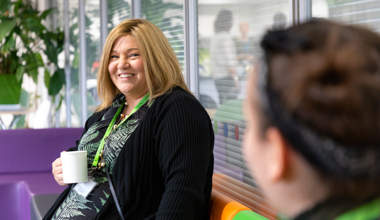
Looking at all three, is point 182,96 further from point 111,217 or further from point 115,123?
point 111,217

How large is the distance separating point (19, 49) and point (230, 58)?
4540 millimetres

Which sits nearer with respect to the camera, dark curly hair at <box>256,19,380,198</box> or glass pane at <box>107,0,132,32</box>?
dark curly hair at <box>256,19,380,198</box>

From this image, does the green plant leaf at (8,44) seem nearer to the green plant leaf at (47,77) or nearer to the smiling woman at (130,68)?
the green plant leaf at (47,77)

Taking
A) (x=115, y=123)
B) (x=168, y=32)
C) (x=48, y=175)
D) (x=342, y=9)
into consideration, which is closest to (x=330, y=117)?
(x=342, y=9)

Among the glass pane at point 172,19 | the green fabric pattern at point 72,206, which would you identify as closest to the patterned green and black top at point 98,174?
the green fabric pattern at point 72,206

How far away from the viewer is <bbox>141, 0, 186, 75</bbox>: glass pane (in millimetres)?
3184

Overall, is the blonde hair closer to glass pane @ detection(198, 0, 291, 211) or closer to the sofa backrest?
glass pane @ detection(198, 0, 291, 211)

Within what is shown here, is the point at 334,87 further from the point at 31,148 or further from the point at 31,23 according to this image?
the point at 31,23

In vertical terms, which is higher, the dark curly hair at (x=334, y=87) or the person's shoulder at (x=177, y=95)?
the dark curly hair at (x=334, y=87)

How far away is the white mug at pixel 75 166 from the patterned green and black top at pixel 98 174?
73 millimetres

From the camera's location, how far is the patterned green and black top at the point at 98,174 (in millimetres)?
1821

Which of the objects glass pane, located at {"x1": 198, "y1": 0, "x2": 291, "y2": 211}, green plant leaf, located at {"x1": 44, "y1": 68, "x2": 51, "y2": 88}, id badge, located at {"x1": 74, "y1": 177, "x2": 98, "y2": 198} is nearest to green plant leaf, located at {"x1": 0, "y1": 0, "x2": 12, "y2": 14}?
green plant leaf, located at {"x1": 44, "y1": 68, "x2": 51, "y2": 88}

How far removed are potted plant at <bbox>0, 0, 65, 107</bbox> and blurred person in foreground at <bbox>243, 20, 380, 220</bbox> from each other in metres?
5.57

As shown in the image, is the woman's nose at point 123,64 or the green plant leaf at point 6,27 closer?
the woman's nose at point 123,64
